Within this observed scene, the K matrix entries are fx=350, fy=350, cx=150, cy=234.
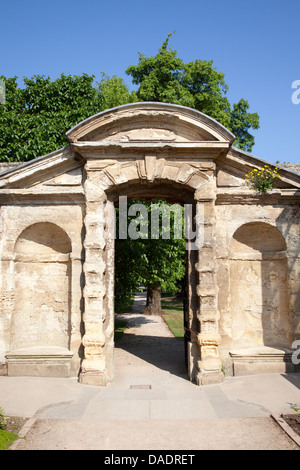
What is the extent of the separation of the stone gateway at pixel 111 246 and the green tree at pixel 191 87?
8.64 meters

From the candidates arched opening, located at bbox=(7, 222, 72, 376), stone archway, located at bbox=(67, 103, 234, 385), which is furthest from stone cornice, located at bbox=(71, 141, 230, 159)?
arched opening, located at bbox=(7, 222, 72, 376)

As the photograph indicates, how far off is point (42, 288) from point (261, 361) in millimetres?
4792

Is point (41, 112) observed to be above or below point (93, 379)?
above

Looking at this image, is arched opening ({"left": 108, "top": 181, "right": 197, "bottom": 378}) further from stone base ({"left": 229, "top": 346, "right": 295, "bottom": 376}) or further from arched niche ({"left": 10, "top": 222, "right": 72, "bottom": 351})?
arched niche ({"left": 10, "top": 222, "right": 72, "bottom": 351})

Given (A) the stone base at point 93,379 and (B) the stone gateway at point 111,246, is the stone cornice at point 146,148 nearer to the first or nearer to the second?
(B) the stone gateway at point 111,246

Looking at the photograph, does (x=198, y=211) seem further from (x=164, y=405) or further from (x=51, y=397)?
(x=51, y=397)

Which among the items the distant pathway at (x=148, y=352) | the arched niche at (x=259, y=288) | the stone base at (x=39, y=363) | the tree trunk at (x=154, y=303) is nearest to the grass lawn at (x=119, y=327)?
the distant pathway at (x=148, y=352)

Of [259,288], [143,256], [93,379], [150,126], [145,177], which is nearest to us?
[93,379]

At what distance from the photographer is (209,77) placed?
16625 millimetres

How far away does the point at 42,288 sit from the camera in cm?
750

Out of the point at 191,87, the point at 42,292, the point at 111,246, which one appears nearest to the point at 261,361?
the point at 111,246

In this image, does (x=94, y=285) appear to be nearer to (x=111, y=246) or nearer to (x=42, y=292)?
(x=111, y=246)
